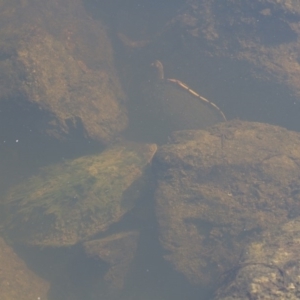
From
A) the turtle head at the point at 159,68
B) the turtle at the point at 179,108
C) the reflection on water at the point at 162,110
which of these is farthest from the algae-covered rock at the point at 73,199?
the turtle head at the point at 159,68

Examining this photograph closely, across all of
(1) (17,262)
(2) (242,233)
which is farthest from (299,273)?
(1) (17,262)

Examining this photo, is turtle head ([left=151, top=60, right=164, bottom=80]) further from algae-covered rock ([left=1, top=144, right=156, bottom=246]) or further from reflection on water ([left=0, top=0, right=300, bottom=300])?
algae-covered rock ([left=1, top=144, right=156, bottom=246])

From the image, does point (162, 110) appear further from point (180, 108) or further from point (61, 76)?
point (61, 76)

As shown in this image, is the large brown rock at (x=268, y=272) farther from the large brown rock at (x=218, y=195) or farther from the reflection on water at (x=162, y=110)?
the reflection on water at (x=162, y=110)

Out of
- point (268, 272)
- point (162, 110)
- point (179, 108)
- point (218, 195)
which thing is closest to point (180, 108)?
point (179, 108)

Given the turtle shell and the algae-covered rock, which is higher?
the turtle shell

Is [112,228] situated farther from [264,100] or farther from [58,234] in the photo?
[264,100]

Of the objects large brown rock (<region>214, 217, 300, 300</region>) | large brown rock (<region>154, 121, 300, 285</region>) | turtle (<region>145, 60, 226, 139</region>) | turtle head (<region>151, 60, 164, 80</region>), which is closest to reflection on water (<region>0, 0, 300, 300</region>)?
turtle (<region>145, 60, 226, 139</region>)
